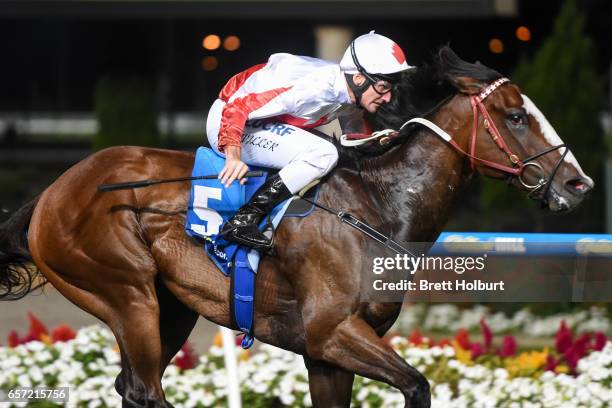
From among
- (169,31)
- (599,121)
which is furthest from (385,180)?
(169,31)

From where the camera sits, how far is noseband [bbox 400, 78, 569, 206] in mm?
4130

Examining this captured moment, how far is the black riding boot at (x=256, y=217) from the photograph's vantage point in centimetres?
427

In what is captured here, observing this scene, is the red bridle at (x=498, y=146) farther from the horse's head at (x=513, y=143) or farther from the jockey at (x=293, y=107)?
the jockey at (x=293, y=107)

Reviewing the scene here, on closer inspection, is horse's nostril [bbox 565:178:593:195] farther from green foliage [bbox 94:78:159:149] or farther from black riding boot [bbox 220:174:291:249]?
green foliage [bbox 94:78:159:149]

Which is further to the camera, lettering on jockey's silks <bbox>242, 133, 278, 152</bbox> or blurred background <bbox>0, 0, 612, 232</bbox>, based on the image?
blurred background <bbox>0, 0, 612, 232</bbox>

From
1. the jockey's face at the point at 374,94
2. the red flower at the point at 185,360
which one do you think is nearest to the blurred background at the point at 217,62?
the red flower at the point at 185,360

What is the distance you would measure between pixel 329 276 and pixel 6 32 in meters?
12.7

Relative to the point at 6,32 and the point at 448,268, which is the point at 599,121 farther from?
the point at 6,32

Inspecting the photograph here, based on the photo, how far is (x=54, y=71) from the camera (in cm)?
1570

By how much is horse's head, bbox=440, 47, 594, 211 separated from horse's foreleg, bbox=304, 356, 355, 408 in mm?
1001

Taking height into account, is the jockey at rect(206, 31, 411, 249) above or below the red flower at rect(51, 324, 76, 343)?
above

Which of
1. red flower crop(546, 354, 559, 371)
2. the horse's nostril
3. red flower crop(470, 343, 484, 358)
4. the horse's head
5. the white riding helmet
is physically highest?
the white riding helmet

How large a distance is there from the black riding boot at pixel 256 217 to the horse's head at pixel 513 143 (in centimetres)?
77

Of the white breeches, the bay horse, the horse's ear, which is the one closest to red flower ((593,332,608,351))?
the bay horse
